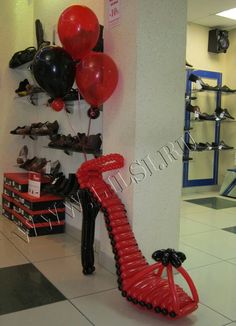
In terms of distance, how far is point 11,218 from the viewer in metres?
3.90

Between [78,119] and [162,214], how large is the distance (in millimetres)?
1315

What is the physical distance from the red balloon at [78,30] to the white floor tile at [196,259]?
5.65 ft

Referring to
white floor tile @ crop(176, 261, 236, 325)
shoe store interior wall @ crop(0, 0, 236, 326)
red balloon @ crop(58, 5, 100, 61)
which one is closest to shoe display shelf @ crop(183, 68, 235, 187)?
shoe store interior wall @ crop(0, 0, 236, 326)

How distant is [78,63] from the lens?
230 cm

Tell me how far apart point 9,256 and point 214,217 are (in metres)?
2.46

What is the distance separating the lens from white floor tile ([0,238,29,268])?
104 inches

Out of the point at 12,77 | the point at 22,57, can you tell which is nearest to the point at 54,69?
the point at 22,57

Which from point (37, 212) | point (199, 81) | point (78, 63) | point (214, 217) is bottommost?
point (214, 217)

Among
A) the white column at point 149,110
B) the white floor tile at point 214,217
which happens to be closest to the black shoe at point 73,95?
the white column at point 149,110

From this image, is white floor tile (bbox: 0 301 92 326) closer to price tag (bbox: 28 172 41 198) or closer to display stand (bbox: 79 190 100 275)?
display stand (bbox: 79 190 100 275)

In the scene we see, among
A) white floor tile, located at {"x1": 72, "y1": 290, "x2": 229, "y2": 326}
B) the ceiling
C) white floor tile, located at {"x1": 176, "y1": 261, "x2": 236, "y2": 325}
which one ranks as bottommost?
white floor tile, located at {"x1": 176, "y1": 261, "x2": 236, "y2": 325}

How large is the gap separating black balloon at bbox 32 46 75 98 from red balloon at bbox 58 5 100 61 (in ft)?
0.26

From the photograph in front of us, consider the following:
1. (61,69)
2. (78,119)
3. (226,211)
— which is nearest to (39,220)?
(78,119)

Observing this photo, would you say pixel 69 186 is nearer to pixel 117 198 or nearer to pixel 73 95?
pixel 73 95
